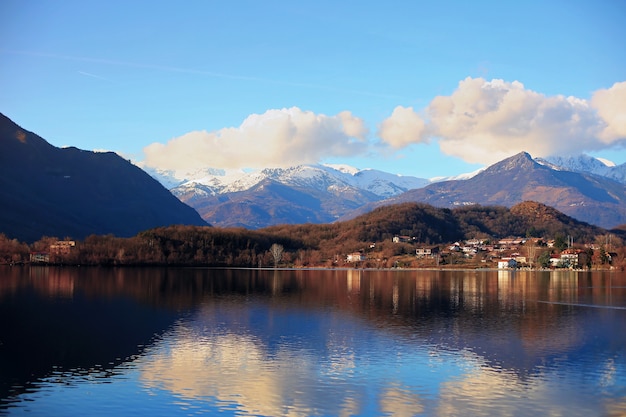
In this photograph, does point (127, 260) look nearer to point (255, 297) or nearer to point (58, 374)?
point (255, 297)

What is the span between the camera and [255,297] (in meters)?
78.9

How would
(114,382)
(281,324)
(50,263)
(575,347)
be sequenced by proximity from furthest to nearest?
(50,263) < (281,324) < (575,347) < (114,382)

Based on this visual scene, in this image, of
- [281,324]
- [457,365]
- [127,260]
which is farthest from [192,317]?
[127,260]

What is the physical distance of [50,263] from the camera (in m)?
178

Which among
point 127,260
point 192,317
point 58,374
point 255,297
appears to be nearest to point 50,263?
point 127,260

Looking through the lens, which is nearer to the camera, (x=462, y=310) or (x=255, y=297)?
(x=462, y=310)

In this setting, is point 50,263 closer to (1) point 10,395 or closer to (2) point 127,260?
(2) point 127,260

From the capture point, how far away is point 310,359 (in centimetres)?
3675

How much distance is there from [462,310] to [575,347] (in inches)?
876

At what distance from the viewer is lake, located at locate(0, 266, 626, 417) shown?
90.6ft

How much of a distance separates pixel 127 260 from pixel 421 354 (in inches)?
6150

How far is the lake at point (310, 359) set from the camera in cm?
2761

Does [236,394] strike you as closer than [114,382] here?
Yes

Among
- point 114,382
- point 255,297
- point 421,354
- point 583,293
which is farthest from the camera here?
point 583,293
